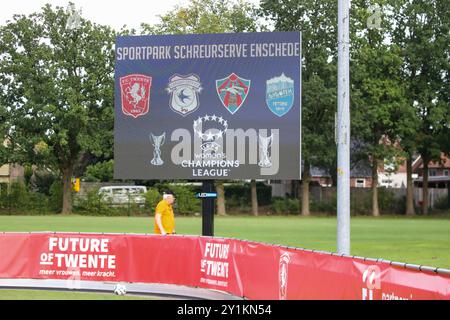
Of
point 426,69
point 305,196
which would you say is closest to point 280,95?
point 305,196

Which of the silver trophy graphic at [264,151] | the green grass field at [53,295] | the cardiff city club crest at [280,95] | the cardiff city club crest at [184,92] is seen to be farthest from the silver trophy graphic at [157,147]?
the green grass field at [53,295]

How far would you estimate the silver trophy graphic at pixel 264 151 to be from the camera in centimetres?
1909

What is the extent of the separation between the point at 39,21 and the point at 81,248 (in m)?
48.8

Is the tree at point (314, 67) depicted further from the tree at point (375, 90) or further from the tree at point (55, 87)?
the tree at point (55, 87)

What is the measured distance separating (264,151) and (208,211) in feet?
6.52

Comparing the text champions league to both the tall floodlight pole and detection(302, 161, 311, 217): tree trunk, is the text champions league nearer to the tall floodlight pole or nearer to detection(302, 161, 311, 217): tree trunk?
the tall floodlight pole

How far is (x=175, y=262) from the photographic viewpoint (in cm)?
1630

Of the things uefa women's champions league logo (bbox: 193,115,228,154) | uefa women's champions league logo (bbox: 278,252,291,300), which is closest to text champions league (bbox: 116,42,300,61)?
uefa women's champions league logo (bbox: 193,115,228,154)

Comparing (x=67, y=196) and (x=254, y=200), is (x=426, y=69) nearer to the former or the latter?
(x=254, y=200)

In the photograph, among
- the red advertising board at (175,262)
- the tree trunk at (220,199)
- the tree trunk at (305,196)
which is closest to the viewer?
the red advertising board at (175,262)

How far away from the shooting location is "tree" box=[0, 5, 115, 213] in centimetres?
6122

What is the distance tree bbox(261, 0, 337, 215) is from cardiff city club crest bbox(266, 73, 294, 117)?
4210cm

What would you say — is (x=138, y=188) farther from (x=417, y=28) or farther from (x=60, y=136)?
(x=417, y=28)
